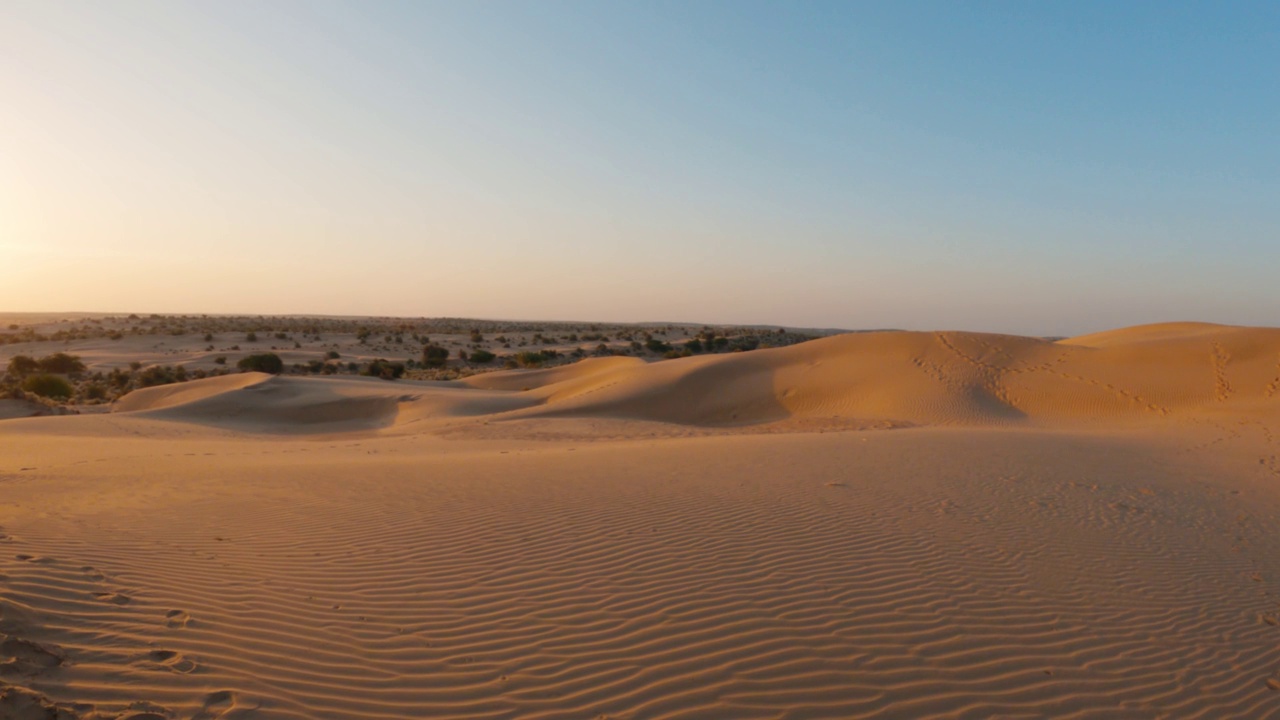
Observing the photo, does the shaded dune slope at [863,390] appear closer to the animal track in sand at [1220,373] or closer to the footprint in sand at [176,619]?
the animal track in sand at [1220,373]

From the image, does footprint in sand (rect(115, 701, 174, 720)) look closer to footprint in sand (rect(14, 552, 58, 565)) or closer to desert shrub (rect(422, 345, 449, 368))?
footprint in sand (rect(14, 552, 58, 565))

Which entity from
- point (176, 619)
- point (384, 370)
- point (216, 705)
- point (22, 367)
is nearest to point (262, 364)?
point (384, 370)

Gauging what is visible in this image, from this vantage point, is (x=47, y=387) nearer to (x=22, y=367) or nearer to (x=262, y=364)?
(x=22, y=367)

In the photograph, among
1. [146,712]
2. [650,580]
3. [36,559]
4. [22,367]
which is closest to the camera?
[146,712]

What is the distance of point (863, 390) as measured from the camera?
24.5 m

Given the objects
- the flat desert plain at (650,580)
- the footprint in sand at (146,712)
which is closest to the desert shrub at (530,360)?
the flat desert plain at (650,580)

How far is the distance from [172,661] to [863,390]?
2250 cm

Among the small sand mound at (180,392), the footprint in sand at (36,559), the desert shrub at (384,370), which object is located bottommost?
the small sand mound at (180,392)

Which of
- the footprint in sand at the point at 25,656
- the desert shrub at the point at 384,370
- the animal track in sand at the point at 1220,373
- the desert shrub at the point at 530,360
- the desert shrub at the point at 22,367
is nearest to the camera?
the footprint in sand at the point at 25,656

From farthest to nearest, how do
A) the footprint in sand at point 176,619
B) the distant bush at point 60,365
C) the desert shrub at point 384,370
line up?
the desert shrub at point 384,370 → the distant bush at point 60,365 → the footprint in sand at point 176,619

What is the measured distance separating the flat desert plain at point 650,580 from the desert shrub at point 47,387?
13852 mm

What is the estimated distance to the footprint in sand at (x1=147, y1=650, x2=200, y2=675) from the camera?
429cm

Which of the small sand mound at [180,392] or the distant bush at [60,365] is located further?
the distant bush at [60,365]

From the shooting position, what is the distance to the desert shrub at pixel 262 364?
34.9m
